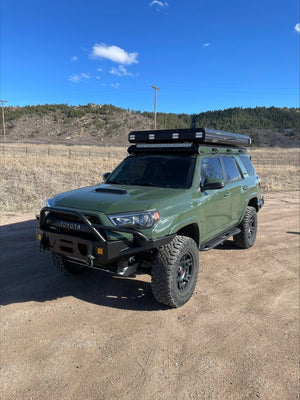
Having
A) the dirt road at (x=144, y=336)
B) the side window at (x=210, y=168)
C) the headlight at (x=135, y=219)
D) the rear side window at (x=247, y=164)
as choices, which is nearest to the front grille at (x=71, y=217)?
the headlight at (x=135, y=219)

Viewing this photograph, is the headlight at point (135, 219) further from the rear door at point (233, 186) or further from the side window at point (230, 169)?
the side window at point (230, 169)

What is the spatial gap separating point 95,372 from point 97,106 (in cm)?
9682

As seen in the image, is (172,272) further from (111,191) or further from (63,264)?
(63,264)

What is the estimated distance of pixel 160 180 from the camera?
442 centimetres

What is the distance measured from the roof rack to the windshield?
13.0 inches

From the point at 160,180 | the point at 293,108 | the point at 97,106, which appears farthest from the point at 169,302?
the point at 293,108

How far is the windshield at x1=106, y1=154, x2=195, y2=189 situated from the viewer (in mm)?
4312

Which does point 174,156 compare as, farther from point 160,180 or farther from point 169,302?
point 169,302

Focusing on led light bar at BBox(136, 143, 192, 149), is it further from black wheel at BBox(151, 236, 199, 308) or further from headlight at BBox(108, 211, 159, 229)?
Answer: headlight at BBox(108, 211, 159, 229)

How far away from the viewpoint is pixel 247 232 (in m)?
5.89

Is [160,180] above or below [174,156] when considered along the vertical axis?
below

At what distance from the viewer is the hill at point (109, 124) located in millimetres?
73500

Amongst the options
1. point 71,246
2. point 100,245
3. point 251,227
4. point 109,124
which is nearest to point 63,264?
point 71,246

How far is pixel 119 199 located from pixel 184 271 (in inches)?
51.3
